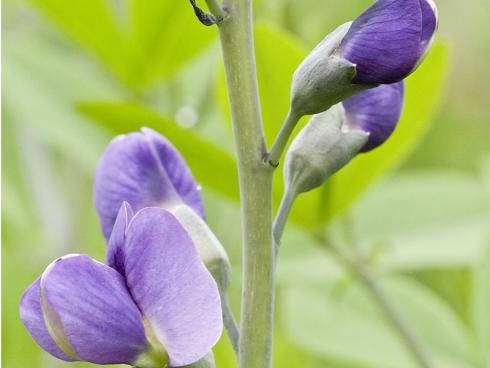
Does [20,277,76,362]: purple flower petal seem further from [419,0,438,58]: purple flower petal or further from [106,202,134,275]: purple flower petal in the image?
[419,0,438,58]: purple flower petal

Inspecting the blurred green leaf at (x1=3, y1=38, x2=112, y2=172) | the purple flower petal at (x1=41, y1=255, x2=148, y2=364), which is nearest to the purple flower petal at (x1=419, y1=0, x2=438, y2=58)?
the purple flower petal at (x1=41, y1=255, x2=148, y2=364)

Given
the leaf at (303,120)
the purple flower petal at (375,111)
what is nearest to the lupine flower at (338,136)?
the purple flower petal at (375,111)

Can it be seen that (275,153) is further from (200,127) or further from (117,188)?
(200,127)

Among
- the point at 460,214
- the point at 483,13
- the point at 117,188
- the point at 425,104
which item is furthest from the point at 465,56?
the point at 117,188

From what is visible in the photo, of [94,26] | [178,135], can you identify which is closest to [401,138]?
[178,135]

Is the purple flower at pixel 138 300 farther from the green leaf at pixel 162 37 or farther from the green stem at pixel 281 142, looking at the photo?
the green leaf at pixel 162 37
